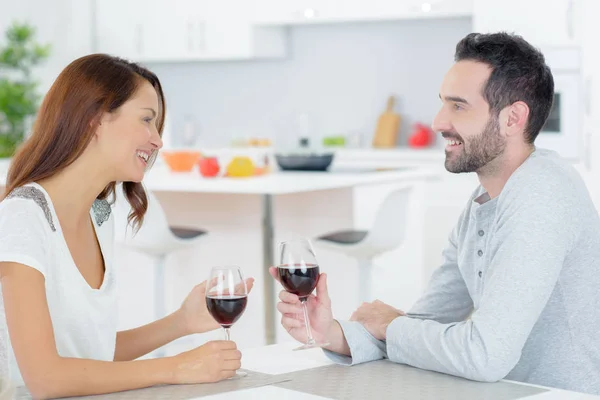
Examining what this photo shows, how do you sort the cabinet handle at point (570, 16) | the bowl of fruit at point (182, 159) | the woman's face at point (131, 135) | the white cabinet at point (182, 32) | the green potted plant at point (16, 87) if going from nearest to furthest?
the woman's face at point (131, 135)
the bowl of fruit at point (182, 159)
the cabinet handle at point (570, 16)
the green potted plant at point (16, 87)
the white cabinet at point (182, 32)

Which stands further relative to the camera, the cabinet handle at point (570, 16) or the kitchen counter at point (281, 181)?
the cabinet handle at point (570, 16)

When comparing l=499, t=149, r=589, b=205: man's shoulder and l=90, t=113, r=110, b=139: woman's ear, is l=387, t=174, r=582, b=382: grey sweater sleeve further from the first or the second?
l=90, t=113, r=110, b=139: woman's ear

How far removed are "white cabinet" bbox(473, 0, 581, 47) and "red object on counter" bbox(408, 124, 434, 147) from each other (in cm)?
110

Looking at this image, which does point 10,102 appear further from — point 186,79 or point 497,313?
point 497,313

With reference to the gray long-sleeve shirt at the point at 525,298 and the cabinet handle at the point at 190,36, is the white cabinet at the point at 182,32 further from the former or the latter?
Answer: the gray long-sleeve shirt at the point at 525,298

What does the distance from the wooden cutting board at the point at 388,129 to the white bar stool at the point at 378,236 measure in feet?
8.05

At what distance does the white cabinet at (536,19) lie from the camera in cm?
575

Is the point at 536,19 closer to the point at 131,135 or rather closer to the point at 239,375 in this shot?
the point at 131,135

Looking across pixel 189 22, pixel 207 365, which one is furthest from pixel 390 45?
pixel 207 365

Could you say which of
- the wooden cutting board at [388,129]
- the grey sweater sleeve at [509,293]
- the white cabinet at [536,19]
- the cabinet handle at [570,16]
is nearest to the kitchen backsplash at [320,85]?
the wooden cutting board at [388,129]

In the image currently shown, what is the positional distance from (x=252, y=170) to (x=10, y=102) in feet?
9.43

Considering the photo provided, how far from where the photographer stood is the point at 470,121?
2.12m

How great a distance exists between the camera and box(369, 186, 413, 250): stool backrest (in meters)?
4.52

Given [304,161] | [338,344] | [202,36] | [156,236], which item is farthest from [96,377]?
[202,36]
